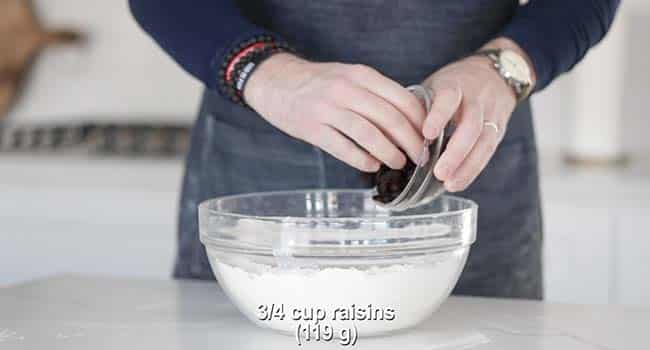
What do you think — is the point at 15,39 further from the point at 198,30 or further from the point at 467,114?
the point at 467,114

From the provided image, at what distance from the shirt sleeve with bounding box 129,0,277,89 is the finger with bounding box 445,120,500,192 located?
220 millimetres

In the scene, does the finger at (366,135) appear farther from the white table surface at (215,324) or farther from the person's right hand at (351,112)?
the white table surface at (215,324)

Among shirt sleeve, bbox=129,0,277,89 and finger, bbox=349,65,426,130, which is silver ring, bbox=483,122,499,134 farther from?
shirt sleeve, bbox=129,0,277,89

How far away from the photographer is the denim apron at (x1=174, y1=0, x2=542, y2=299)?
1052 mm

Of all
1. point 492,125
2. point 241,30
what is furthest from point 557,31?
point 241,30

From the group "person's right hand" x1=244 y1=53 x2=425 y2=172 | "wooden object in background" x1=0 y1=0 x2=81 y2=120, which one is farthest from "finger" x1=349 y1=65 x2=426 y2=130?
"wooden object in background" x1=0 y1=0 x2=81 y2=120

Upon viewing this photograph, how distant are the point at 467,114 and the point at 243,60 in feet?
0.69

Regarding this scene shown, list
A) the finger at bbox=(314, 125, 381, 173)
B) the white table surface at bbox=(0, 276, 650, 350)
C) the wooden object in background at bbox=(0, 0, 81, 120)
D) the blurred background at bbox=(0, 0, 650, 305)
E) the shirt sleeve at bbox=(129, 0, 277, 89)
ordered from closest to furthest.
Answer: the white table surface at bbox=(0, 276, 650, 350) < the finger at bbox=(314, 125, 381, 173) < the shirt sleeve at bbox=(129, 0, 277, 89) < the blurred background at bbox=(0, 0, 650, 305) < the wooden object in background at bbox=(0, 0, 81, 120)

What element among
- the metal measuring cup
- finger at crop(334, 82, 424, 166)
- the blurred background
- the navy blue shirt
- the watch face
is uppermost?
the navy blue shirt

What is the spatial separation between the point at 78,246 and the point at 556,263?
0.82 metres

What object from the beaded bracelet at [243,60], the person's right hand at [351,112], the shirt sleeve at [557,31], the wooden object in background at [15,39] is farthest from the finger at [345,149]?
the wooden object in background at [15,39]

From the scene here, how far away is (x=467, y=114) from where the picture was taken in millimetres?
801

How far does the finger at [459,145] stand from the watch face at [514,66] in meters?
0.13

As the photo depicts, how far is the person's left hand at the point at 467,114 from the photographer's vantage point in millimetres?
769
